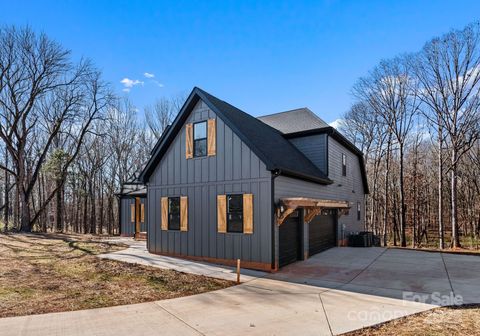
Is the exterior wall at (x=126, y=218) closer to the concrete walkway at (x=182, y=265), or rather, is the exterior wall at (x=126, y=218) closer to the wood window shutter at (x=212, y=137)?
the concrete walkway at (x=182, y=265)

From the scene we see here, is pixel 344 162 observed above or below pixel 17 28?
below

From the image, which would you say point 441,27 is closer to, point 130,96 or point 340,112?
point 340,112

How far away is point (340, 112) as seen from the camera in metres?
30.1

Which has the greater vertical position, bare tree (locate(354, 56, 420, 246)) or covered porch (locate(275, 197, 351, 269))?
bare tree (locate(354, 56, 420, 246))

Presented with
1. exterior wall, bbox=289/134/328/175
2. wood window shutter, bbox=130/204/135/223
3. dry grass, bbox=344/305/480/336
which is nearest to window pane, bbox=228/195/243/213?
exterior wall, bbox=289/134/328/175

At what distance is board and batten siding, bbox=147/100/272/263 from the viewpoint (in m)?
9.91

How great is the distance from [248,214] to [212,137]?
328 centimetres

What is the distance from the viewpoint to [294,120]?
1677 centimetres

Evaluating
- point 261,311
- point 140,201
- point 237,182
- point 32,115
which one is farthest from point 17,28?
point 261,311

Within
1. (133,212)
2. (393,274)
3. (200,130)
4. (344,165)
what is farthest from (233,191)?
(133,212)

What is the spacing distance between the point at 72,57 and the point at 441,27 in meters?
24.6

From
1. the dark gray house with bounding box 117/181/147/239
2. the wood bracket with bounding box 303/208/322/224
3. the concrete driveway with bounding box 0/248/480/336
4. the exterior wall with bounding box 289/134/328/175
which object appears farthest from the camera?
the dark gray house with bounding box 117/181/147/239

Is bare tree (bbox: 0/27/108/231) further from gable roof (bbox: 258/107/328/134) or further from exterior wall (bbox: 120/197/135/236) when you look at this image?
gable roof (bbox: 258/107/328/134)

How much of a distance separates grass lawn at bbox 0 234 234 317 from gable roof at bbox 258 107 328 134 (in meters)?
9.65
